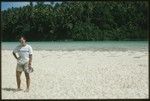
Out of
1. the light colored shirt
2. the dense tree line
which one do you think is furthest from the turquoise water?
the light colored shirt

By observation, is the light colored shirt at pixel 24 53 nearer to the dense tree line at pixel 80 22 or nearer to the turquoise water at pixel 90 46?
the turquoise water at pixel 90 46

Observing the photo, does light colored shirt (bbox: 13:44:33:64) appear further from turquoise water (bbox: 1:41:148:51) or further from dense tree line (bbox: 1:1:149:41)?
dense tree line (bbox: 1:1:149:41)

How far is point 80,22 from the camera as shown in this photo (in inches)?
2985

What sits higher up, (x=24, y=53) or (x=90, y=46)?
(x=24, y=53)

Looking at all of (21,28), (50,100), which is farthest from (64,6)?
(50,100)

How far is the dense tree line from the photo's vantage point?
72312 millimetres

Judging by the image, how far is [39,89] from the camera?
440 inches

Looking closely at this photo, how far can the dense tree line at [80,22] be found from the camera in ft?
237

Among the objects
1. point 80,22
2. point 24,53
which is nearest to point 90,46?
point 80,22

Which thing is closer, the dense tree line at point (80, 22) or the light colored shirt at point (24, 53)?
the light colored shirt at point (24, 53)

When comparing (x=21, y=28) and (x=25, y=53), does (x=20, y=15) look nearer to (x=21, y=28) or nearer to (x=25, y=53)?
(x=21, y=28)

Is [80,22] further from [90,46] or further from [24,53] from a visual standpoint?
[24,53]

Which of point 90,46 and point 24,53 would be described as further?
point 90,46

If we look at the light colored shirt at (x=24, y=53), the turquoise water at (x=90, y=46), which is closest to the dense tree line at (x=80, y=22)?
the turquoise water at (x=90, y=46)
